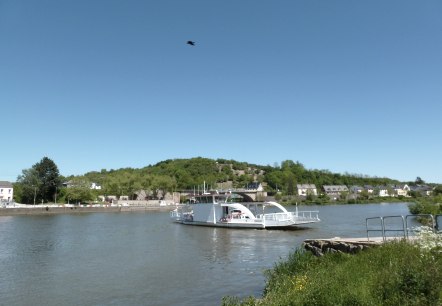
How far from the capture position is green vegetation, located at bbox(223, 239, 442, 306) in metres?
8.18

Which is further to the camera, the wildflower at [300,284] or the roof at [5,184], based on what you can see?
the roof at [5,184]

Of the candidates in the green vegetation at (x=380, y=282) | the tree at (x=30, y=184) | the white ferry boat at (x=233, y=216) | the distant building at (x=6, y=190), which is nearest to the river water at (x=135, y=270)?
the green vegetation at (x=380, y=282)

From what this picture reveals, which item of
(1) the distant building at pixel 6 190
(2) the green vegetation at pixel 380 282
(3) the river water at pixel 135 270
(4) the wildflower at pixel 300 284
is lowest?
(3) the river water at pixel 135 270

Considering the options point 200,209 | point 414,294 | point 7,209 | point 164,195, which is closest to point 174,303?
point 414,294

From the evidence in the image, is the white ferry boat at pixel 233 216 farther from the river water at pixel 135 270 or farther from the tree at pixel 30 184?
the tree at pixel 30 184

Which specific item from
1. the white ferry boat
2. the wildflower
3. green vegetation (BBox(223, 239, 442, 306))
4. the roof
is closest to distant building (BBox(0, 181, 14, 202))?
the roof

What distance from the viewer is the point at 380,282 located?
925 centimetres

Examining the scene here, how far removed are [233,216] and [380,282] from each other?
4326 cm

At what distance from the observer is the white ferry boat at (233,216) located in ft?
154

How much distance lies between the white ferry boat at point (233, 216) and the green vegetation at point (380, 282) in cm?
3417

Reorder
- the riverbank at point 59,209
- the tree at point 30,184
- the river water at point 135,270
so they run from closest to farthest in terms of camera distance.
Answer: the river water at point 135,270
the riverbank at point 59,209
the tree at point 30,184

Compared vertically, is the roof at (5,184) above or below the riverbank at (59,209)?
above

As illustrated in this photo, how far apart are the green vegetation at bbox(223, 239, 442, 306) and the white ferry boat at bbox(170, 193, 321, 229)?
34165 millimetres

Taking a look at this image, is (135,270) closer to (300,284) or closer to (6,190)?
(300,284)
